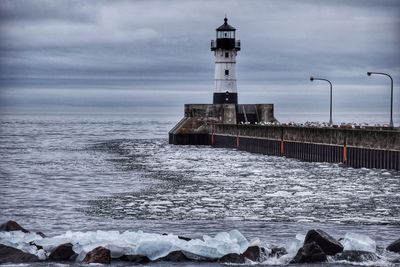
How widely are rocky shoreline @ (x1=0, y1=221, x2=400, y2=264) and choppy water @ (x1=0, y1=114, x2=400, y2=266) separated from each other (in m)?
1.63

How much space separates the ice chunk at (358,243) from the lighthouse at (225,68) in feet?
186

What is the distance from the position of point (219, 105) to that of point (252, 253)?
56944 mm

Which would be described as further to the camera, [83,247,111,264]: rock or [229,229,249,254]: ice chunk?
[229,229,249,254]: ice chunk

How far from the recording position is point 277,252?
14.8 meters

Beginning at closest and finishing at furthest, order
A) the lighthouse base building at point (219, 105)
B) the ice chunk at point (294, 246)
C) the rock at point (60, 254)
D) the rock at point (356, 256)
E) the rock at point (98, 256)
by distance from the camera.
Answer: the rock at point (98, 256), the rock at point (356, 256), the rock at point (60, 254), the ice chunk at point (294, 246), the lighthouse base building at point (219, 105)

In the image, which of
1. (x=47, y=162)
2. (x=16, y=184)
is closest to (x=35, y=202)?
(x=16, y=184)

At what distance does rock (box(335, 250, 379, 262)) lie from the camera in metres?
14.3

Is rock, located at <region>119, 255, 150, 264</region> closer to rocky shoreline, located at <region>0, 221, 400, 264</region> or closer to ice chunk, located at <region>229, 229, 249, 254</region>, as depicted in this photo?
rocky shoreline, located at <region>0, 221, 400, 264</region>

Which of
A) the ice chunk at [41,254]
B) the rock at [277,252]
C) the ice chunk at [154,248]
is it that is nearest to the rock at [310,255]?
the rock at [277,252]

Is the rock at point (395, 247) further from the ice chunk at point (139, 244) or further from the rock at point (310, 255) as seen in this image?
the ice chunk at point (139, 244)

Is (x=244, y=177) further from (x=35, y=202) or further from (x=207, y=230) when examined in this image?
(x=207, y=230)

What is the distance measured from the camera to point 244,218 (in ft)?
65.2

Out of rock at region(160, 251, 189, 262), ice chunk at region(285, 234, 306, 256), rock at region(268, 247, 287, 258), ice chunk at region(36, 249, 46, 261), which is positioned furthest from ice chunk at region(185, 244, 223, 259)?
ice chunk at region(36, 249, 46, 261)

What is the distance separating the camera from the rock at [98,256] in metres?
14.1
